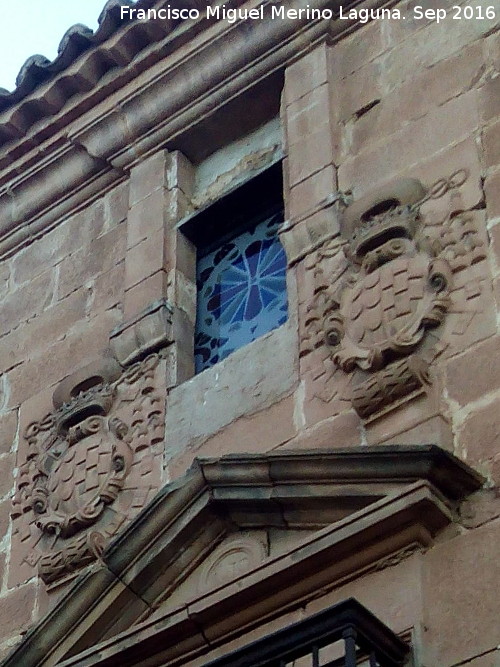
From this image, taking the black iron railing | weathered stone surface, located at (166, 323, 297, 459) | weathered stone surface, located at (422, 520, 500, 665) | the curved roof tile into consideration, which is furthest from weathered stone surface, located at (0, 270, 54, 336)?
the black iron railing

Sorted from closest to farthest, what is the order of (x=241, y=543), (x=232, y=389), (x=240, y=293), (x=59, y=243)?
(x=241, y=543) → (x=232, y=389) → (x=240, y=293) → (x=59, y=243)

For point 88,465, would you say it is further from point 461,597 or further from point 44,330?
point 461,597

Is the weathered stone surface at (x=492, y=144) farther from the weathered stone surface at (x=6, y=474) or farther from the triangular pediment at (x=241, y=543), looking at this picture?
the weathered stone surface at (x=6, y=474)

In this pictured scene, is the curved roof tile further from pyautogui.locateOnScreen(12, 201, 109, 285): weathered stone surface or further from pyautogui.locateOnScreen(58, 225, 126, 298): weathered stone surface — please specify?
pyautogui.locateOnScreen(58, 225, 126, 298): weathered stone surface

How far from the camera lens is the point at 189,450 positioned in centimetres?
737

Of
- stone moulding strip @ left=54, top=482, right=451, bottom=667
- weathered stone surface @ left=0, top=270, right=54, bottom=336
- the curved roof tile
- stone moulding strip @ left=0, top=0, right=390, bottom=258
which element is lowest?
stone moulding strip @ left=54, top=482, right=451, bottom=667

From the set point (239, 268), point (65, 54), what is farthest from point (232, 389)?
point (65, 54)

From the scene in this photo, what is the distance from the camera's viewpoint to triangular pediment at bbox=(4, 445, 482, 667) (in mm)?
6184

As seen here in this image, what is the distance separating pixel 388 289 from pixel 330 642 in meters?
1.85

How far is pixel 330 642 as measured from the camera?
18.2 feet

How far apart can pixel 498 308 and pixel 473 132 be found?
3.24ft

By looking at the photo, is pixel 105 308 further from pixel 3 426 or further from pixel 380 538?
pixel 380 538

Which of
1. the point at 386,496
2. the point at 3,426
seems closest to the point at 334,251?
the point at 386,496

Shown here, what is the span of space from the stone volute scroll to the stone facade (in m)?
0.01
